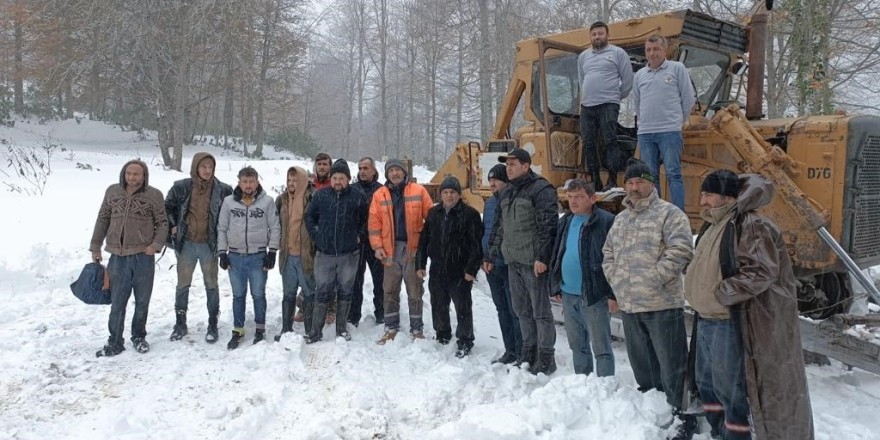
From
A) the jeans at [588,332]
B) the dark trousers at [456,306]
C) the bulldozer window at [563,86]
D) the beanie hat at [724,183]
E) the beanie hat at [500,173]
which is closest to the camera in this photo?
the beanie hat at [724,183]

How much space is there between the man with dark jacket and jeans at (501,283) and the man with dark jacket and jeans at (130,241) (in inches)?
118

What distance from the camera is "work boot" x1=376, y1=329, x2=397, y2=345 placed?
18.7 ft

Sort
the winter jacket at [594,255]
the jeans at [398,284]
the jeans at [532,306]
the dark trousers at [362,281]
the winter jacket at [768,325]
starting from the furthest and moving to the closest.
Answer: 1. the dark trousers at [362,281]
2. the jeans at [398,284]
3. the jeans at [532,306]
4. the winter jacket at [594,255]
5. the winter jacket at [768,325]

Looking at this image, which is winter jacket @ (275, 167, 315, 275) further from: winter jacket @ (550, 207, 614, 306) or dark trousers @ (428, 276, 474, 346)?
winter jacket @ (550, 207, 614, 306)

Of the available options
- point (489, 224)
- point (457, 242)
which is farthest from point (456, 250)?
point (489, 224)

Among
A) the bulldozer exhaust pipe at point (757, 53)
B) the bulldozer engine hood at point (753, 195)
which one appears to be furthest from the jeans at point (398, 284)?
the bulldozer exhaust pipe at point (757, 53)

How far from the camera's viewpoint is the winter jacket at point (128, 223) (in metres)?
5.32

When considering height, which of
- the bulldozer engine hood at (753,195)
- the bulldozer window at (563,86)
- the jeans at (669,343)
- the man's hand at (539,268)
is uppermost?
the bulldozer window at (563,86)

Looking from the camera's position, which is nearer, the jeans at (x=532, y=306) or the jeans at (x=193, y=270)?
the jeans at (x=532, y=306)

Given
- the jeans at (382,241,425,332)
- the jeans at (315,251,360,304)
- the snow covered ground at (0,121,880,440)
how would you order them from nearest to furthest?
1. the snow covered ground at (0,121,880,440)
2. the jeans at (315,251,360,304)
3. the jeans at (382,241,425,332)

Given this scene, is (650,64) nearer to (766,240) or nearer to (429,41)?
(766,240)

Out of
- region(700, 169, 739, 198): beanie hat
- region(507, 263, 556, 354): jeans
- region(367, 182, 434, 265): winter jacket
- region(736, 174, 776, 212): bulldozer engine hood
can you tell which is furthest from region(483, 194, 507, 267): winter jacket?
region(736, 174, 776, 212): bulldozer engine hood

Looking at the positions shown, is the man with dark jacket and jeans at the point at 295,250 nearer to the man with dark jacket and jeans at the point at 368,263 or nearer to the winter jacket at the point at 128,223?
the man with dark jacket and jeans at the point at 368,263

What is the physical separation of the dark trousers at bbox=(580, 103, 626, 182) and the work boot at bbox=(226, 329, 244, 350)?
380cm
